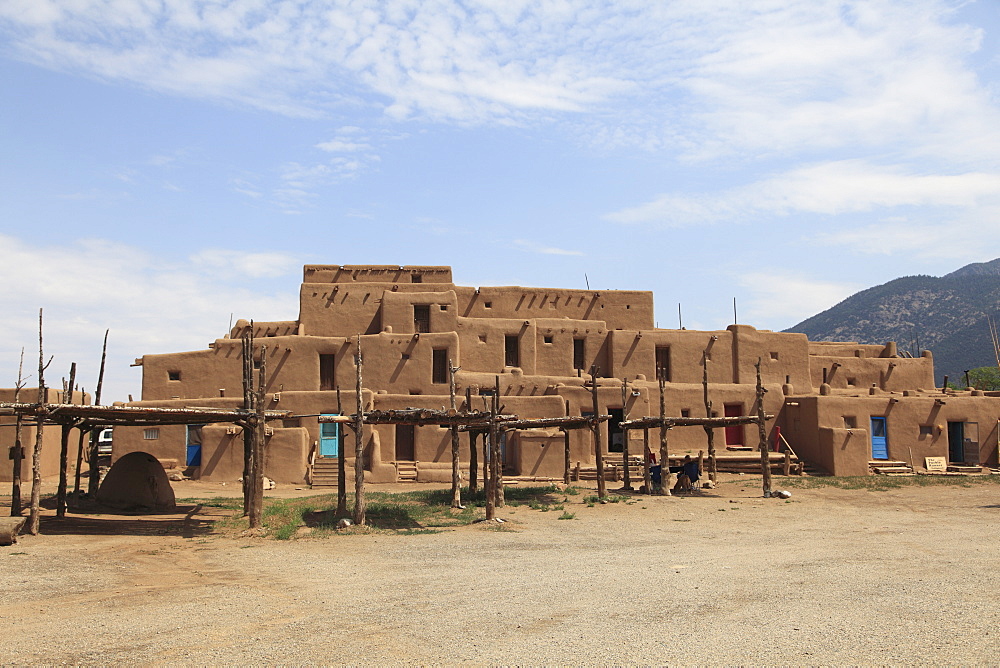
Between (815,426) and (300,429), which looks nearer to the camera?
(300,429)

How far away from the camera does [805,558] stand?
46.9 ft

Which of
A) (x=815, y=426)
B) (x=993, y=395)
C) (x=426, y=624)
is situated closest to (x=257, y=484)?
(x=426, y=624)

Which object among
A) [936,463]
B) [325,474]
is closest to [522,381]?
[325,474]

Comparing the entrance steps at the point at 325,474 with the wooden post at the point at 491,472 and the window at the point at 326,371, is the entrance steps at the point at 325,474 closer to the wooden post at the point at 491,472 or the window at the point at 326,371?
the window at the point at 326,371

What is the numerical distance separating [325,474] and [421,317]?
937 cm

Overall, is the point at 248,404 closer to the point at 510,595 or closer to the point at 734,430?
the point at 510,595

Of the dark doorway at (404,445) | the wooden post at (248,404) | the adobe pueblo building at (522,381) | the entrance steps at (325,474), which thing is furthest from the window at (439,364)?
the wooden post at (248,404)

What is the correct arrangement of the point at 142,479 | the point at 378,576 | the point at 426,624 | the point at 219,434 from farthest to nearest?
1. the point at 219,434
2. the point at 142,479
3. the point at 378,576
4. the point at 426,624

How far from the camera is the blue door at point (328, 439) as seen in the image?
28578 mm

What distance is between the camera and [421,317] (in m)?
34.2

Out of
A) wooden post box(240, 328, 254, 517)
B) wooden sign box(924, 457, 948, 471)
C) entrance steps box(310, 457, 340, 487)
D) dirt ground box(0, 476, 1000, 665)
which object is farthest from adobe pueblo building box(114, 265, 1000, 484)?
dirt ground box(0, 476, 1000, 665)

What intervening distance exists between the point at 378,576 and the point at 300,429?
15.5 metres

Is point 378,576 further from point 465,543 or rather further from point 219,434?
point 219,434

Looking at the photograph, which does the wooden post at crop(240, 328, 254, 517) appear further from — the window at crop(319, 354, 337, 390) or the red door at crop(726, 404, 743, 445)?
the red door at crop(726, 404, 743, 445)
